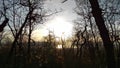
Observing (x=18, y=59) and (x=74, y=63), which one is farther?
(x=74, y=63)

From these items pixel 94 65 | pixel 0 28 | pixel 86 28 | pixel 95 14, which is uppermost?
pixel 86 28

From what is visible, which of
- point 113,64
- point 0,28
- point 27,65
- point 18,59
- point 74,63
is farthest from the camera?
point 74,63

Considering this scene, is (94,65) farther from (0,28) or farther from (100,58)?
(0,28)

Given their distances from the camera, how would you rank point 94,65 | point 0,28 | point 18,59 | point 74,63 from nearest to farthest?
point 0,28
point 18,59
point 94,65
point 74,63

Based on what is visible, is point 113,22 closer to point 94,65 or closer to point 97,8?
point 94,65

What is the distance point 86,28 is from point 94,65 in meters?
8.11

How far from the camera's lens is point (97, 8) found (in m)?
10.4

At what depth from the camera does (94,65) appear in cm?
4606

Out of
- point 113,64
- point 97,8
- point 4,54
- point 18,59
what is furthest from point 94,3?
point 4,54

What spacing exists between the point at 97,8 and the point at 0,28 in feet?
19.5

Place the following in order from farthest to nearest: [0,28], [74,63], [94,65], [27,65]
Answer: [74,63], [94,65], [27,65], [0,28]

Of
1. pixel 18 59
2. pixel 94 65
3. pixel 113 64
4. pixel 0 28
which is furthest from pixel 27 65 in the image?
pixel 0 28

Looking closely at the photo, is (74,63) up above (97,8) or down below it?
below

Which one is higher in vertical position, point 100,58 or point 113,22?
point 113,22
